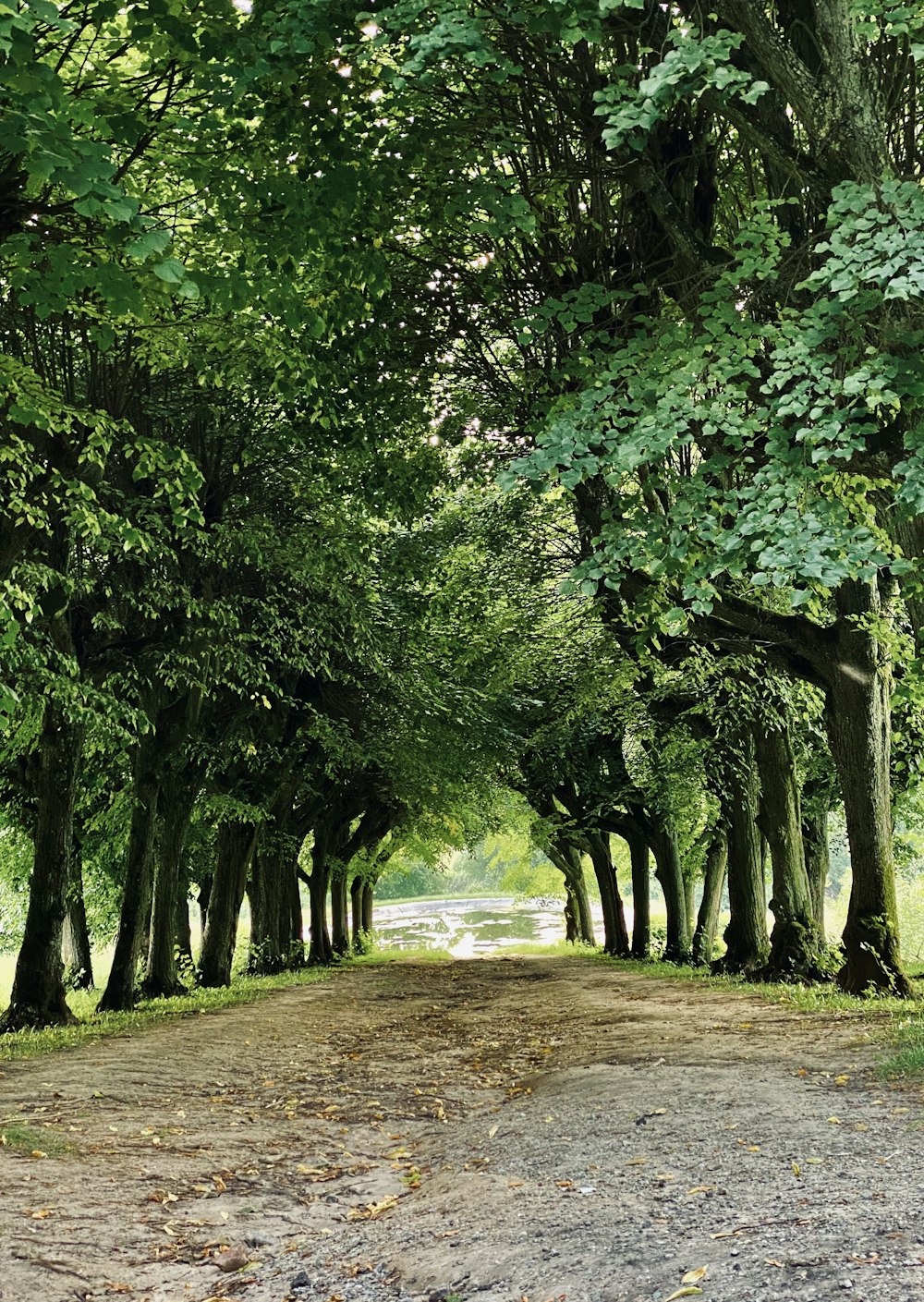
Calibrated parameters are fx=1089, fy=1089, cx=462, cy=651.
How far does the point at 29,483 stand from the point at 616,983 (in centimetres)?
1436

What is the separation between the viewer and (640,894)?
31.7 meters

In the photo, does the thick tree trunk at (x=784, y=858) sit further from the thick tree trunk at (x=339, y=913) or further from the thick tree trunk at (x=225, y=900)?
the thick tree trunk at (x=339, y=913)

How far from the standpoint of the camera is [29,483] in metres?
11.9

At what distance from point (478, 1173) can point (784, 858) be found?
1179cm

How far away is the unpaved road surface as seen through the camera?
462cm

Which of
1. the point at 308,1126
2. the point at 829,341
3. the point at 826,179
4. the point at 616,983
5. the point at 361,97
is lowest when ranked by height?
the point at 616,983

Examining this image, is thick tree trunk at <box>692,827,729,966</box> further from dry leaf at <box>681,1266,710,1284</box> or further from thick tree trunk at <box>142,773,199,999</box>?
dry leaf at <box>681,1266,710,1284</box>

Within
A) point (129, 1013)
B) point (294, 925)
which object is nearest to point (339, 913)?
point (294, 925)

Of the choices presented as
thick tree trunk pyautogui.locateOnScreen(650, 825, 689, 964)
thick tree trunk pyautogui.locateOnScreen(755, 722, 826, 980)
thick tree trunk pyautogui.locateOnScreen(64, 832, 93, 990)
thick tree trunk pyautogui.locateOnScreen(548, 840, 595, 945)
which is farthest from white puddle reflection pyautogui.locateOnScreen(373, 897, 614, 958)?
thick tree trunk pyautogui.locateOnScreen(755, 722, 826, 980)

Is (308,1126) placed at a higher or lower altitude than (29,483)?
lower

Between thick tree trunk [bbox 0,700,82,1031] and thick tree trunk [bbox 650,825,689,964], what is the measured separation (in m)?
16.3

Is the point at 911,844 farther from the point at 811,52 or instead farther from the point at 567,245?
the point at 811,52

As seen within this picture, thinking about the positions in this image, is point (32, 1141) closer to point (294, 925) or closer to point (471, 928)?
point (294, 925)

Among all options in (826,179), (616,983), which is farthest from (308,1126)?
(616,983)
